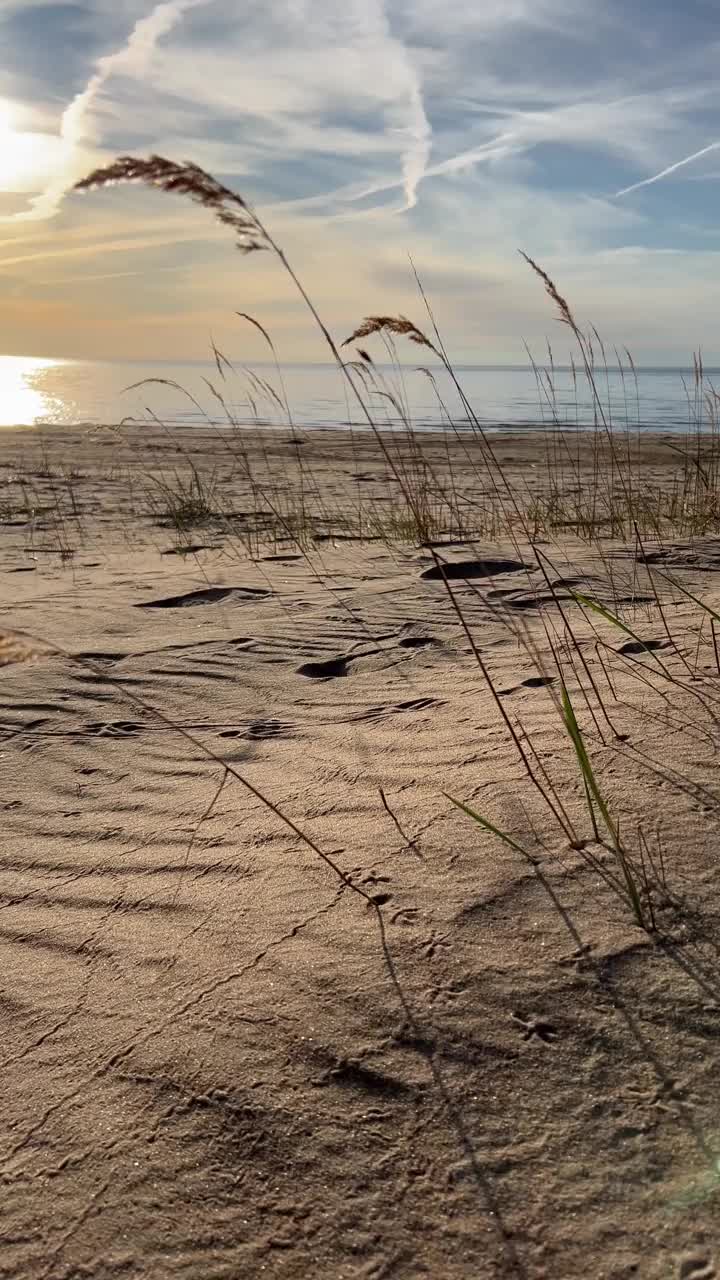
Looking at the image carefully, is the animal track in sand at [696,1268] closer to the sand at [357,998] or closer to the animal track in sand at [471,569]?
the sand at [357,998]

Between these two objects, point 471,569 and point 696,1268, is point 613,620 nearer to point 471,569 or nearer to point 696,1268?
point 696,1268

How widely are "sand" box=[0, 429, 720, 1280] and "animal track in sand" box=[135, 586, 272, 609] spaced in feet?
4.74

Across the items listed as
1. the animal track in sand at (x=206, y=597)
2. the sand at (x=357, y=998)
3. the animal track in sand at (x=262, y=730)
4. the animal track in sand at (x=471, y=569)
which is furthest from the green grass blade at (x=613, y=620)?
the animal track in sand at (x=206, y=597)

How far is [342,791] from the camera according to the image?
2.14m

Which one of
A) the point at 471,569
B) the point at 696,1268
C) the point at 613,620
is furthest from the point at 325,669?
the point at 696,1268

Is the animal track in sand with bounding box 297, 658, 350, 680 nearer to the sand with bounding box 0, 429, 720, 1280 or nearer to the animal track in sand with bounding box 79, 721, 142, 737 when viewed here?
the sand with bounding box 0, 429, 720, 1280

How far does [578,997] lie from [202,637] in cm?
257

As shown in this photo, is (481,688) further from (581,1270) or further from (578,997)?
(581,1270)

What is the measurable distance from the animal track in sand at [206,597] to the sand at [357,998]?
1.45m

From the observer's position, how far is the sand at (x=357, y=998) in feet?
3.57

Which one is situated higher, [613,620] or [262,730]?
[613,620]

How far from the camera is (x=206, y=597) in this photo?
14.5 ft

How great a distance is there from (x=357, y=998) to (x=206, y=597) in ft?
10.5

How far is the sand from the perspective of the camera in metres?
1.09
